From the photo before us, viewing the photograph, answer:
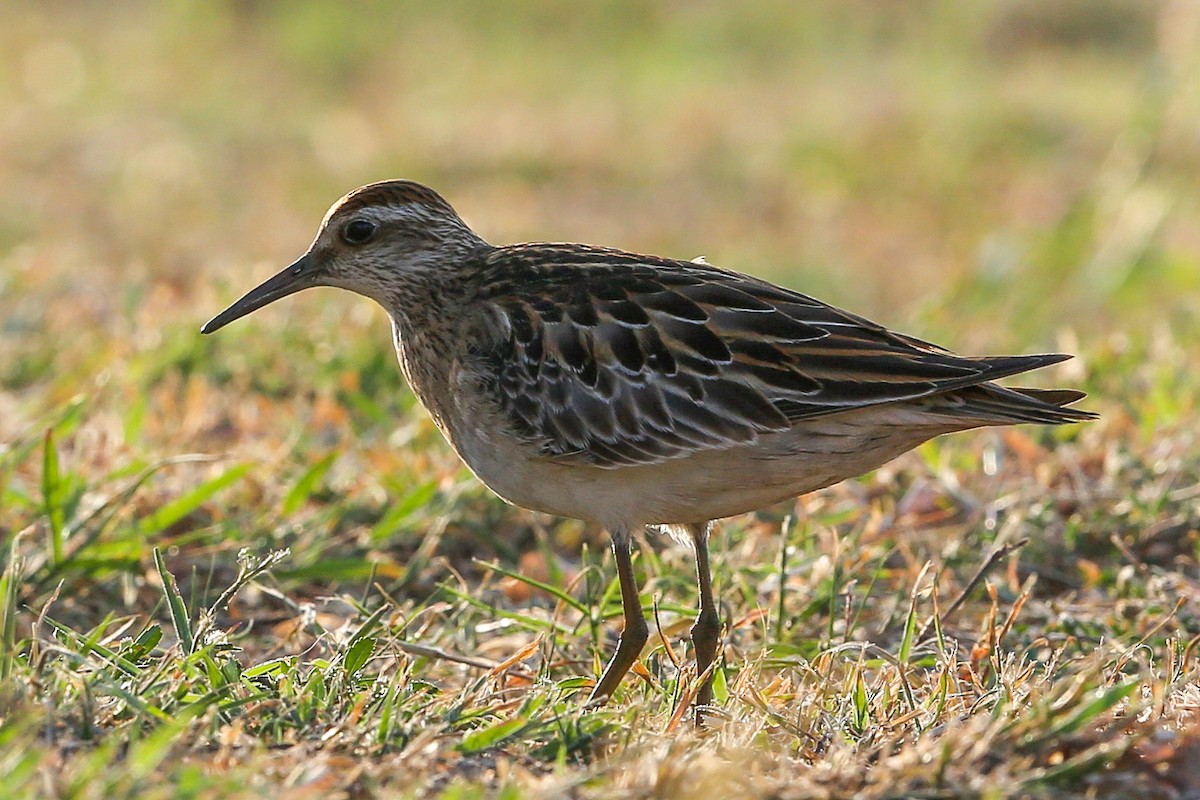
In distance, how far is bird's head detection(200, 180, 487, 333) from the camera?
5199 mm

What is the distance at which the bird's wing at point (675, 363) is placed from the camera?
4445 mm

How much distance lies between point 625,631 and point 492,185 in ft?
25.3

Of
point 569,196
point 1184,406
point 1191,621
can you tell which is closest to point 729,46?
point 569,196

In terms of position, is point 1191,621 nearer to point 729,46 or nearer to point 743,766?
point 743,766

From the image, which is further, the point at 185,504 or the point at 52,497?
the point at 185,504

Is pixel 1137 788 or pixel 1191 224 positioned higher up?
pixel 1191 224

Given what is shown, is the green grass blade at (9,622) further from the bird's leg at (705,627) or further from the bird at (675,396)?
the bird's leg at (705,627)

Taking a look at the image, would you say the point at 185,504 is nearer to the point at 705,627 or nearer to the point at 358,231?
the point at 358,231

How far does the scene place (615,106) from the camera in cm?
1431

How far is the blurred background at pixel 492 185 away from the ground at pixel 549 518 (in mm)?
40

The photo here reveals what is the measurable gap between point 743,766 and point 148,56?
13345mm

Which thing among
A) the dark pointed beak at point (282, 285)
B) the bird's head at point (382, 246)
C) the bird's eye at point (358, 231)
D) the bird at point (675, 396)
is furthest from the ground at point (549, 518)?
the bird's eye at point (358, 231)

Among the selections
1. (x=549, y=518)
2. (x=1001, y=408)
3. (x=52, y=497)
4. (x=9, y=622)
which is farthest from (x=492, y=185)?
(x=9, y=622)

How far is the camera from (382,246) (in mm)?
5234
